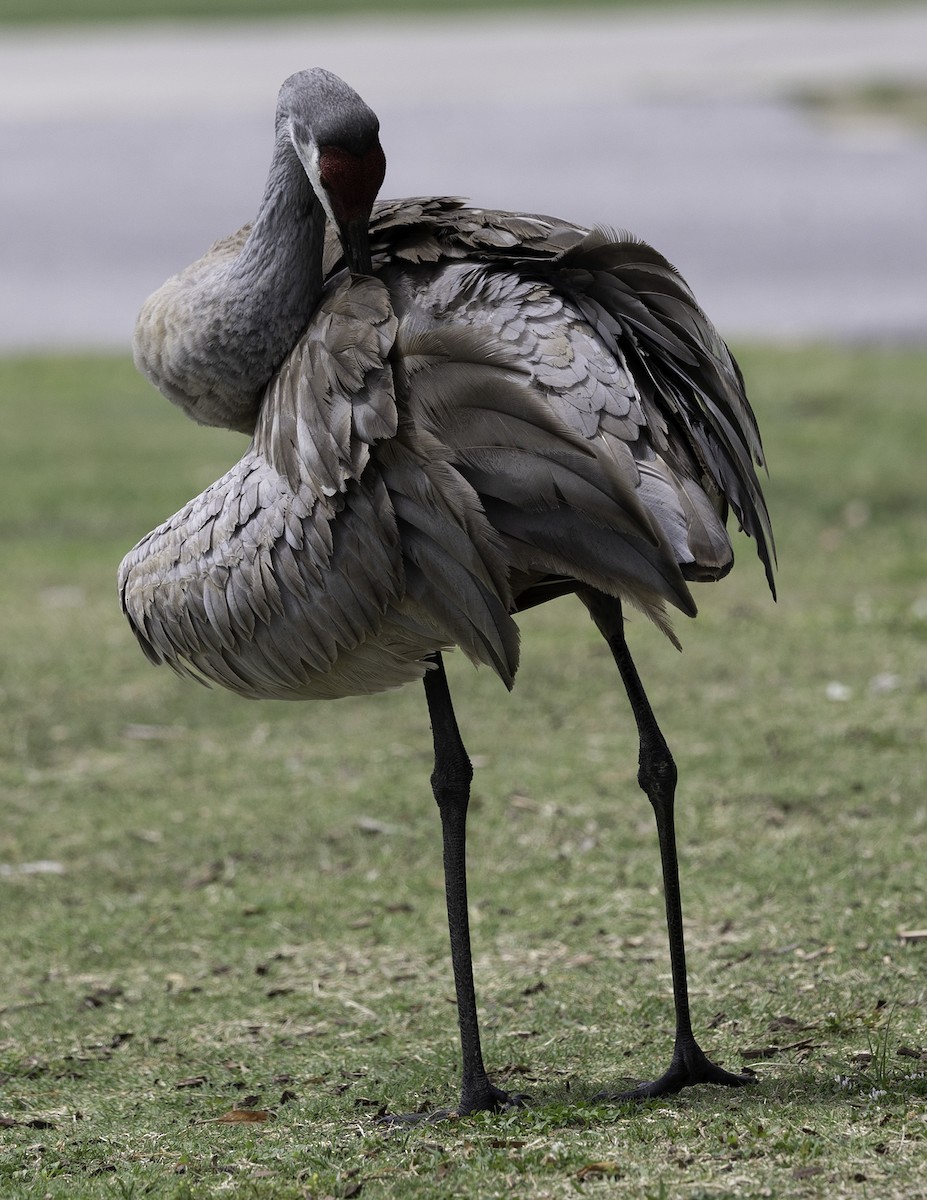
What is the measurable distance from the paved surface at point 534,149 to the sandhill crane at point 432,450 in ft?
30.9

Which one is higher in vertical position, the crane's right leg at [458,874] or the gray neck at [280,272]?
the gray neck at [280,272]

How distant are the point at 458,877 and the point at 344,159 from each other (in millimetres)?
1643

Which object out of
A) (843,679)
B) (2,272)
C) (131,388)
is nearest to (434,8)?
(2,272)

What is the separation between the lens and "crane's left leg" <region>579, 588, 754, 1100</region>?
12.9 ft

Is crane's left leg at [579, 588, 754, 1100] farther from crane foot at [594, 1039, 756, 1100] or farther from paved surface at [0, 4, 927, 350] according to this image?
paved surface at [0, 4, 927, 350]

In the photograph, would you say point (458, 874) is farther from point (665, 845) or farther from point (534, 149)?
point (534, 149)

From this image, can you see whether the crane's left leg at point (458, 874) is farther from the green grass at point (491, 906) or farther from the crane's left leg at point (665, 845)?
the crane's left leg at point (665, 845)

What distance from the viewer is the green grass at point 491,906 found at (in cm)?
360

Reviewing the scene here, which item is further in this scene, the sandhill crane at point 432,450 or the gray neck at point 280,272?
the gray neck at point 280,272

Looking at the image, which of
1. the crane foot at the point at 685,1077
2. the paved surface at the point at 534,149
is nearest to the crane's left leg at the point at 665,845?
the crane foot at the point at 685,1077

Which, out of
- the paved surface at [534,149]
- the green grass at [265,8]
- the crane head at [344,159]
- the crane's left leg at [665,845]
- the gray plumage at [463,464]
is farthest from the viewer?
the green grass at [265,8]

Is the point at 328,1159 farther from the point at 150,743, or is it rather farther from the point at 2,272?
the point at 2,272

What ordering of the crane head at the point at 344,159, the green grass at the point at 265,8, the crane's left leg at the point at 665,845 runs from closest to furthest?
the crane head at the point at 344,159
the crane's left leg at the point at 665,845
the green grass at the point at 265,8

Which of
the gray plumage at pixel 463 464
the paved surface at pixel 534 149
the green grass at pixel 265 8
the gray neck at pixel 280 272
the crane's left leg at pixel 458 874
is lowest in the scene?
the crane's left leg at pixel 458 874
